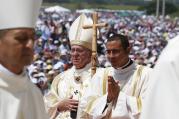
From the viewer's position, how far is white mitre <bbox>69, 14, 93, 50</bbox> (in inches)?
238

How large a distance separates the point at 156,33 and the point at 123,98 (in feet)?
99.5

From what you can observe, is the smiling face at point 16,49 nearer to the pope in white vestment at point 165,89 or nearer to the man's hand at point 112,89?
the pope in white vestment at point 165,89

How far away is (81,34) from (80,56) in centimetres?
51

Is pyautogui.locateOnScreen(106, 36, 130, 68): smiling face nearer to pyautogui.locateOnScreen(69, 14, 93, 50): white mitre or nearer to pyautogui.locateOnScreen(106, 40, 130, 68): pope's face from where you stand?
pyautogui.locateOnScreen(106, 40, 130, 68): pope's face

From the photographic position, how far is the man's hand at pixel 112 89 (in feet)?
A: 15.9

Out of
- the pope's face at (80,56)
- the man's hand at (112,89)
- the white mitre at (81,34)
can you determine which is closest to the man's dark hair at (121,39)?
the man's hand at (112,89)

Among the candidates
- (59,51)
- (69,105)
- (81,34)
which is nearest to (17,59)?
(69,105)

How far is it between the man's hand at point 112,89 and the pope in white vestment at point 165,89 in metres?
2.01

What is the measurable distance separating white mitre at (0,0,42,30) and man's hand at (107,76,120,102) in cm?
115

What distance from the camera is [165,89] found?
2771 millimetres

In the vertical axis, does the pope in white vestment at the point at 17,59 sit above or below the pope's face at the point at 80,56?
above

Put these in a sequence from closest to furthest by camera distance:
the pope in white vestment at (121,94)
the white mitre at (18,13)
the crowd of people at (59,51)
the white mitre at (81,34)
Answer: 1. the white mitre at (18,13)
2. the pope in white vestment at (121,94)
3. the white mitre at (81,34)
4. the crowd of people at (59,51)

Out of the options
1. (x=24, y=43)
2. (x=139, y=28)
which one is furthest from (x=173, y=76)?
(x=139, y=28)

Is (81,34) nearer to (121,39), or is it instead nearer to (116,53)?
(121,39)
